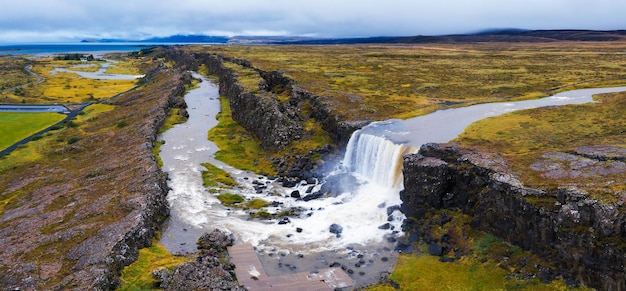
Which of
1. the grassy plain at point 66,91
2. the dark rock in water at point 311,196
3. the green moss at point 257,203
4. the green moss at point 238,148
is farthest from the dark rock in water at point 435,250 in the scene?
the grassy plain at point 66,91

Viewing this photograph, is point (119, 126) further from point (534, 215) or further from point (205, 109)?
point (534, 215)

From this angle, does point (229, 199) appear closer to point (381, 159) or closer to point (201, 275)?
point (381, 159)

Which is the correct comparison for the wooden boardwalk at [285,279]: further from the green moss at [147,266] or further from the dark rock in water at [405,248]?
the dark rock in water at [405,248]

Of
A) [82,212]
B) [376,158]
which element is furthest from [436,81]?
[82,212]

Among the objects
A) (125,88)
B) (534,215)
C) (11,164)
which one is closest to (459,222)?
(534,215)

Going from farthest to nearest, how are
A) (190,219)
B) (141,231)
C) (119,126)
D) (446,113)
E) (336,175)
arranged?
(119,126)
(446,113)
(336,175)
(190,219)
(141,231)
